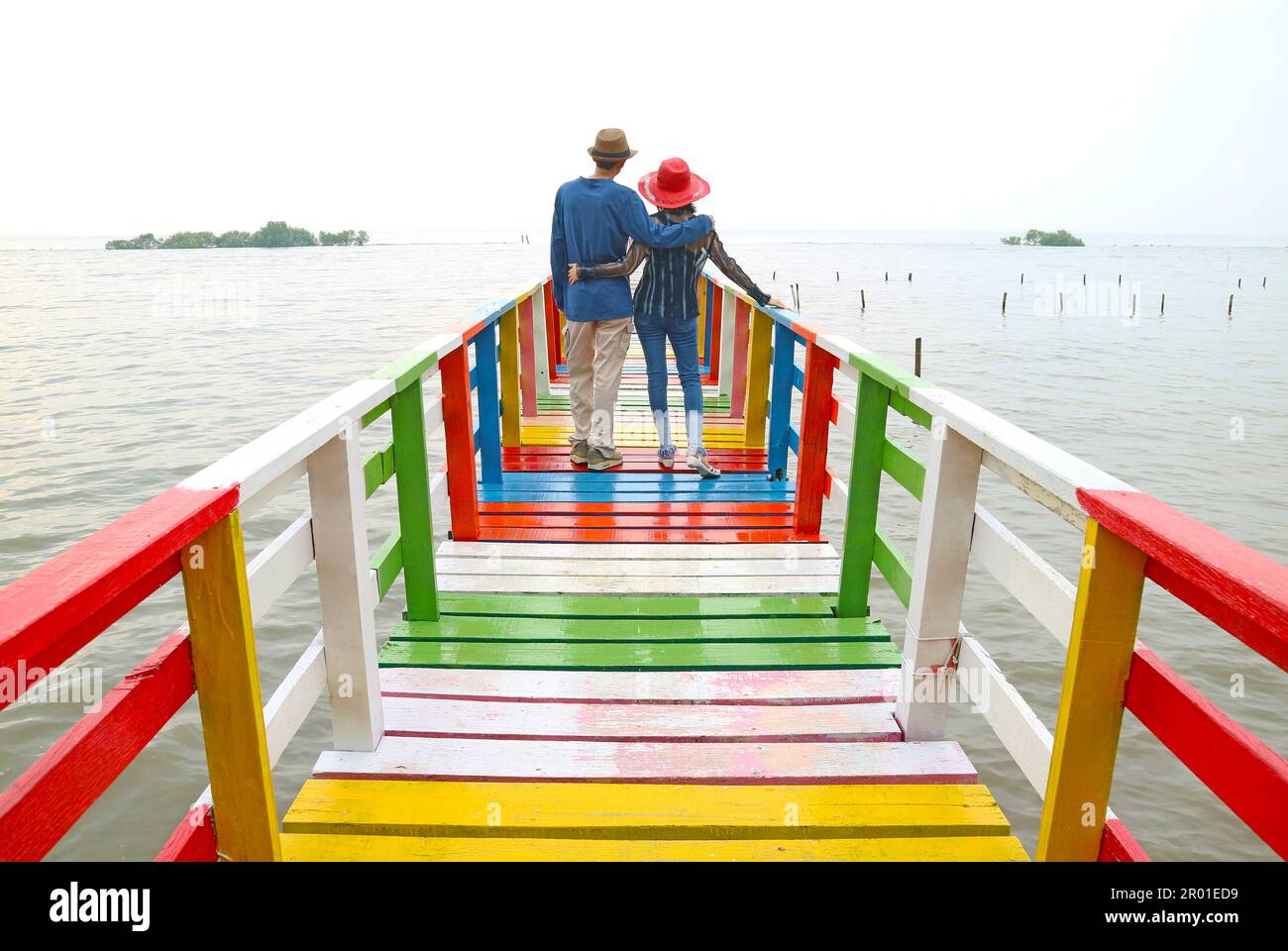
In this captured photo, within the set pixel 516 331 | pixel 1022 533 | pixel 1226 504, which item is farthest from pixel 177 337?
pixel 1226 504

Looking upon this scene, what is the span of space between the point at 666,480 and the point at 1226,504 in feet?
28.0

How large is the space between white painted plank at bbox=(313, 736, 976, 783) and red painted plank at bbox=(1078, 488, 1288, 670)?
1.33 metres

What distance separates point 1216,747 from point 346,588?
7.28ft

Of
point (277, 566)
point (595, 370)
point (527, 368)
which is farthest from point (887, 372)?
point (527, 368)

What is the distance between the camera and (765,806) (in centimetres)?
258

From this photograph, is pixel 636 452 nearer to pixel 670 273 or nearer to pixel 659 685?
pixel 670 273

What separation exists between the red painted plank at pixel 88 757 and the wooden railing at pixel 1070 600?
1.80 metres

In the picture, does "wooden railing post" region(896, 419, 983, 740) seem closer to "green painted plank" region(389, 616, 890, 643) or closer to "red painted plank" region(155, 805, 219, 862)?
→ "green painted plank" region(389, 616, 890, 643)

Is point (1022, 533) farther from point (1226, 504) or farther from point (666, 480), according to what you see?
point (666, 480)

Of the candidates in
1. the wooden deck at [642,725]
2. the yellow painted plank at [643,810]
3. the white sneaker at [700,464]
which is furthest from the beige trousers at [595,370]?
the yellow painted plank at [643,810]

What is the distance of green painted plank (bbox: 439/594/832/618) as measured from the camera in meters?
3.93

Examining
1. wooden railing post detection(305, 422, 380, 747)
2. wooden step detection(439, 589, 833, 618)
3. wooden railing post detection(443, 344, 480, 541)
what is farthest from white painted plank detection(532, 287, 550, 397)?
wooden railing post detection(305, 422, 380, 747)

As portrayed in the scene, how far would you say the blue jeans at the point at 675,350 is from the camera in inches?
216

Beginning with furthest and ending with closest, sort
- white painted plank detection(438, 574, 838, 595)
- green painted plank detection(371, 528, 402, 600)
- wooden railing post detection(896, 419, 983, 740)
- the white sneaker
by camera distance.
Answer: the white sneaker → white painted plank detection(438, 574, 838, 595) → green painted plank detection(371, 528, 402, 600) → wooden railing post detection(896, 419, 983, 740)
